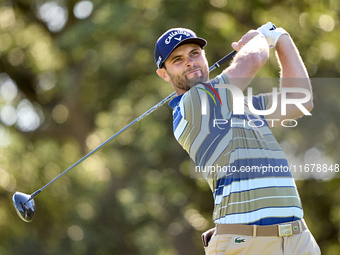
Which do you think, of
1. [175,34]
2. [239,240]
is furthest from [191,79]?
[239,240]

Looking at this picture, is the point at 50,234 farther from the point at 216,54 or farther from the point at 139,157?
the point at 216,54

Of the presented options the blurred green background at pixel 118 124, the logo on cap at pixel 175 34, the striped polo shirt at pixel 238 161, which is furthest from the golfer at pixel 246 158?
the blurred green background at pixel 118 124

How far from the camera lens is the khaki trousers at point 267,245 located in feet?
7.07

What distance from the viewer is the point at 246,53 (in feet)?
7.54

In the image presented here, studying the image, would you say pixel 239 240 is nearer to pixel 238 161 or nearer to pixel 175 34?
pixel 238 161

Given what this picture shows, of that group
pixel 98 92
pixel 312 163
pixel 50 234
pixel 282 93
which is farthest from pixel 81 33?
pixel 282 93

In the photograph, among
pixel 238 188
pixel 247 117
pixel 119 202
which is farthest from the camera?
pixel 119 202

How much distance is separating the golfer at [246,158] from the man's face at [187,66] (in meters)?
0.04

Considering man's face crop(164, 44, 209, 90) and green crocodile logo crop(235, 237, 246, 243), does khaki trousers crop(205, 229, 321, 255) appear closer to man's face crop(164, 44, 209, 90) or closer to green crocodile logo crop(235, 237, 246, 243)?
green crocodile logo crop(235, 237, 246, 243)

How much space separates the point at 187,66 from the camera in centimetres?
260

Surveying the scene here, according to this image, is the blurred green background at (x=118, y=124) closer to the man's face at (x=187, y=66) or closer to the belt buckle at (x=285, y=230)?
the man's face at (x=187, y=66)

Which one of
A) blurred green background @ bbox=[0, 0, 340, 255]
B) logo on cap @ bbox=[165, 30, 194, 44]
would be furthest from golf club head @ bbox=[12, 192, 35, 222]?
blurred green background @ bbox=[0, 0, 340, 255]

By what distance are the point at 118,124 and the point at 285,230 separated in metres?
6.19

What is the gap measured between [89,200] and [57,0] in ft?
10.6
